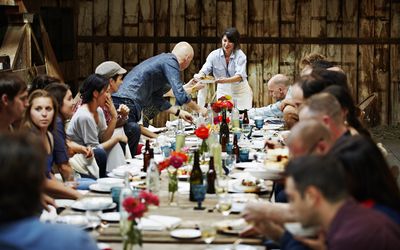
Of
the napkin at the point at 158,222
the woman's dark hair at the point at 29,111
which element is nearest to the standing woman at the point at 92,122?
the woman's dark hair at the point at 29,111

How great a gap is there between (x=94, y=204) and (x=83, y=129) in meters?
2.55

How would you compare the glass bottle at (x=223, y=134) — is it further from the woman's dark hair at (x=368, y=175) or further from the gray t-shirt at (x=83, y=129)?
the woman's dark hair at (x=368, y=175)

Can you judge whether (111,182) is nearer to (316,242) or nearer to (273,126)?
(316,242)

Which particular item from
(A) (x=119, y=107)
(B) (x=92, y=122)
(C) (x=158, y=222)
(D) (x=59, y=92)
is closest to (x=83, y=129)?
(B) (x=92, y=122)

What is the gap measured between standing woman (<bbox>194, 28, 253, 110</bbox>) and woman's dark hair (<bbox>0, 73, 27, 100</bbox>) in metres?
5.83

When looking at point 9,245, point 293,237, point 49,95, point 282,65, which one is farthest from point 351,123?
point 282,65

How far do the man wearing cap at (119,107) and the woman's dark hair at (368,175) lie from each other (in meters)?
4.45

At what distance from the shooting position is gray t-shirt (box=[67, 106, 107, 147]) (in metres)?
6.73

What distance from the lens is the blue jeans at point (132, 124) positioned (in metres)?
7.98

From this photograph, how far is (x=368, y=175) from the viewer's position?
3.15 metres

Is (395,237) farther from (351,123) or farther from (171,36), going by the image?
(171,36)

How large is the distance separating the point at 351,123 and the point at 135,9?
8007 mm

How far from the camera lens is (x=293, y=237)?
338 cm

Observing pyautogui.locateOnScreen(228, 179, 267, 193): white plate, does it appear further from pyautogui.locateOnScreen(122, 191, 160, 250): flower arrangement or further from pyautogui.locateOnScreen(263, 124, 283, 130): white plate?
pyautogui.locateOnScreen(263, 124, 283, 130): white plate
